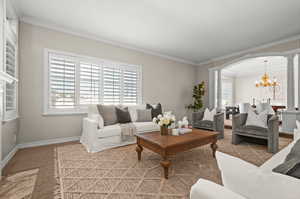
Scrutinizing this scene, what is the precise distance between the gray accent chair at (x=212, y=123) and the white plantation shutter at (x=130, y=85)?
201 centimetres

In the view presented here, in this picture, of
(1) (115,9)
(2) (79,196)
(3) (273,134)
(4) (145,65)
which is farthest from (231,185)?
(4) (145,65)

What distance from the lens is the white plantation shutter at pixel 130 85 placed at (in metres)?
4.51

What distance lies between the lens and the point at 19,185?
5.71 ft

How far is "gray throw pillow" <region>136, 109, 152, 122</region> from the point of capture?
12.6 ft

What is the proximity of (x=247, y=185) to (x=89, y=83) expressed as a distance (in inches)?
155

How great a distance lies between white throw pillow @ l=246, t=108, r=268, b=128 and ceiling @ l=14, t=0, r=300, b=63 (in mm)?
2063

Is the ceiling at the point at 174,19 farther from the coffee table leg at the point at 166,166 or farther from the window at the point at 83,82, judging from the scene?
the coffee table leg at the point at 166,166

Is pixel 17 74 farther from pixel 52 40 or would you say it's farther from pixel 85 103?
pixel 85 103

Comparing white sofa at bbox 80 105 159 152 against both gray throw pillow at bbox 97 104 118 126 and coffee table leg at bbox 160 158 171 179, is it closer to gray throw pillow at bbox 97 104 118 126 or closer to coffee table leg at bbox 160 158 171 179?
gray throw pillow at bbox 97 104 118 126

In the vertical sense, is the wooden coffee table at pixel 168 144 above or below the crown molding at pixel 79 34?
below

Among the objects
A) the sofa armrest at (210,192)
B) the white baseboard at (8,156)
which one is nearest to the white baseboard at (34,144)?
the white baseboard at (8,156)

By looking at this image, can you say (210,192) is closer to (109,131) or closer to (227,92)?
(109,131)

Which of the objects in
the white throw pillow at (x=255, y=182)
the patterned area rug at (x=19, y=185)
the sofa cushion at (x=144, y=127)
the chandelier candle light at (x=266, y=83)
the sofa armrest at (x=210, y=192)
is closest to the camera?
the white throw pillow at (x=255, y=182)

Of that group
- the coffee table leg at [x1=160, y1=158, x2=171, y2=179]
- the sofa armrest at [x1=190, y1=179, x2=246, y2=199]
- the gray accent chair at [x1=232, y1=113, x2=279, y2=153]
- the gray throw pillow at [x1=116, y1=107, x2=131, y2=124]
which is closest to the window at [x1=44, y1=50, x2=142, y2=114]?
the gray throw pillow at [x1=116, y1=107, x2=131, y2=124]
